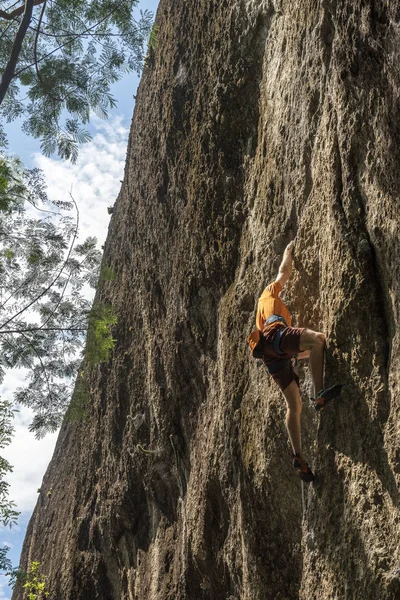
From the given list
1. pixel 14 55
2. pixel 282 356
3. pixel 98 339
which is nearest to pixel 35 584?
pixel 98 339

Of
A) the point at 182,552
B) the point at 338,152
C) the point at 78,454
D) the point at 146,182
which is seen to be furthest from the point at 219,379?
the point at 78,454

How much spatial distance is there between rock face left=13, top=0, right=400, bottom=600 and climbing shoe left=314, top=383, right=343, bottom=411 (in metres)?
0.09

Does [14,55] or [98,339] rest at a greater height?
[14,55]

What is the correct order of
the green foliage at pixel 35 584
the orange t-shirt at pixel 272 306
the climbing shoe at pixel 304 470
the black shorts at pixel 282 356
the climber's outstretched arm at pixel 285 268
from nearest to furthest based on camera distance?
the climbing shoe at pixel 304 470 < the black shorts at pixel 282 356 < the orange t-shirt at pixel 272 306 < the climber's outstretched arm at pixel 285 268 < the green foliage at pixel 35 584

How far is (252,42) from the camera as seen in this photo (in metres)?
9.09

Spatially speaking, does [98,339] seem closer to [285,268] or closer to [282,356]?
[285,268]

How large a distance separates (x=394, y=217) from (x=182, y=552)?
21.2 ft

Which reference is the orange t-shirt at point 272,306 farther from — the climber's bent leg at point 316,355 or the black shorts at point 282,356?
the climber's bent leg at point 316,355

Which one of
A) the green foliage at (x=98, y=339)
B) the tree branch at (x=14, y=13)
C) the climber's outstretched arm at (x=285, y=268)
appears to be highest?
the tree branch at (x=14, y=13)

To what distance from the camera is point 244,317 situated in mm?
8172

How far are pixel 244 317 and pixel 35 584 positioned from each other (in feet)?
35.8

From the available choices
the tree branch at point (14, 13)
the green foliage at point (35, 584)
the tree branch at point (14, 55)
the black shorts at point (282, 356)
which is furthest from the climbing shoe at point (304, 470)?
the green foliage at point (35, 584)

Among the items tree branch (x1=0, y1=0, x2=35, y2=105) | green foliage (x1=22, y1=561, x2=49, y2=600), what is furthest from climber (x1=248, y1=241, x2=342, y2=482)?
green foliage (x1=22, y1=561, x2=49, y2=600)

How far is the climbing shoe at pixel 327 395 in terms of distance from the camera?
578cm
